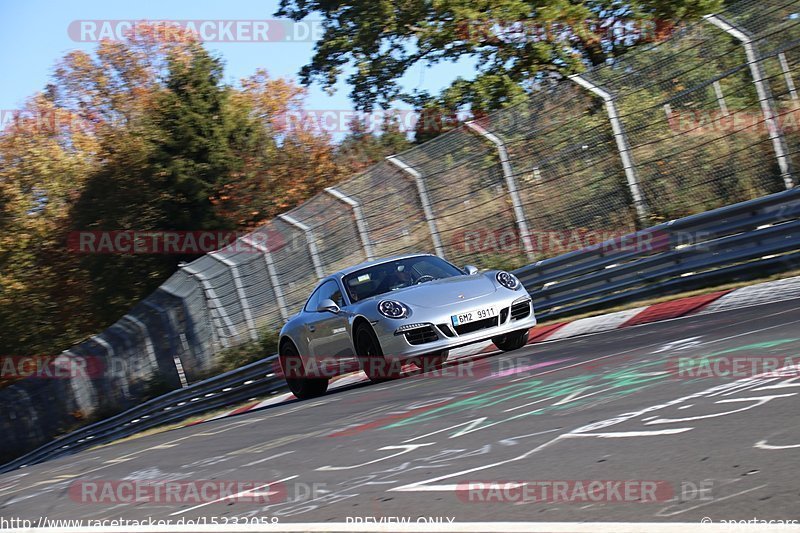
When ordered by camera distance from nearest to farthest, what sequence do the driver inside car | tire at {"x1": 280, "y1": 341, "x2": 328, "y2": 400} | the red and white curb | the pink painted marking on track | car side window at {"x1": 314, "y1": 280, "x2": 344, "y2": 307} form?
1. the pink painted marking on track
2. the red and white curb
3. the driver inside car
4. car side window at {"x1": 314, "y1": 280, "x2": 344, "y2": 307}
5. tire at {"x1": 280, "y1": 341, "x2": 328, "y2": 400}

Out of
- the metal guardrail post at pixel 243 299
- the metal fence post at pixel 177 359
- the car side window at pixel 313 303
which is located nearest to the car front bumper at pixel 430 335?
the car side window at pixel 313 303

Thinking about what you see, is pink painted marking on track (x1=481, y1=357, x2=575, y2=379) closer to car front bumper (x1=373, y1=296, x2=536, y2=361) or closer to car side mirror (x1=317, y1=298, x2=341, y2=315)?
car front bumper (x1=373, y1=296, x2=536, y2=361)

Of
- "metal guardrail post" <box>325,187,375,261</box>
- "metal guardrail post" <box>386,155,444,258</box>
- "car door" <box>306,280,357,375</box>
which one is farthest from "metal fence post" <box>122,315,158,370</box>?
"car door" <box>306,280,357,375</box>

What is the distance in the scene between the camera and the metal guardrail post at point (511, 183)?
46.1ft

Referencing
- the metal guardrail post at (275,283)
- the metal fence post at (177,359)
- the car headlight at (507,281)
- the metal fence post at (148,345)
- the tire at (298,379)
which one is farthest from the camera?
the metal fence post at (148,345)

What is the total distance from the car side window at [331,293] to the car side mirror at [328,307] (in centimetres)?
25

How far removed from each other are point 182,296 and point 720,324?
13.7m

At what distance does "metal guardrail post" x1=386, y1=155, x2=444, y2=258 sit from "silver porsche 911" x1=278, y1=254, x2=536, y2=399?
3371mm

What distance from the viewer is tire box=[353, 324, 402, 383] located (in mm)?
10750

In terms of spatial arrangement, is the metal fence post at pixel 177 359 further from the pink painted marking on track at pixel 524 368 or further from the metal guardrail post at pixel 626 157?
the pink painted marking on track at pixel 524 368

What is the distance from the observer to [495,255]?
14.8m
